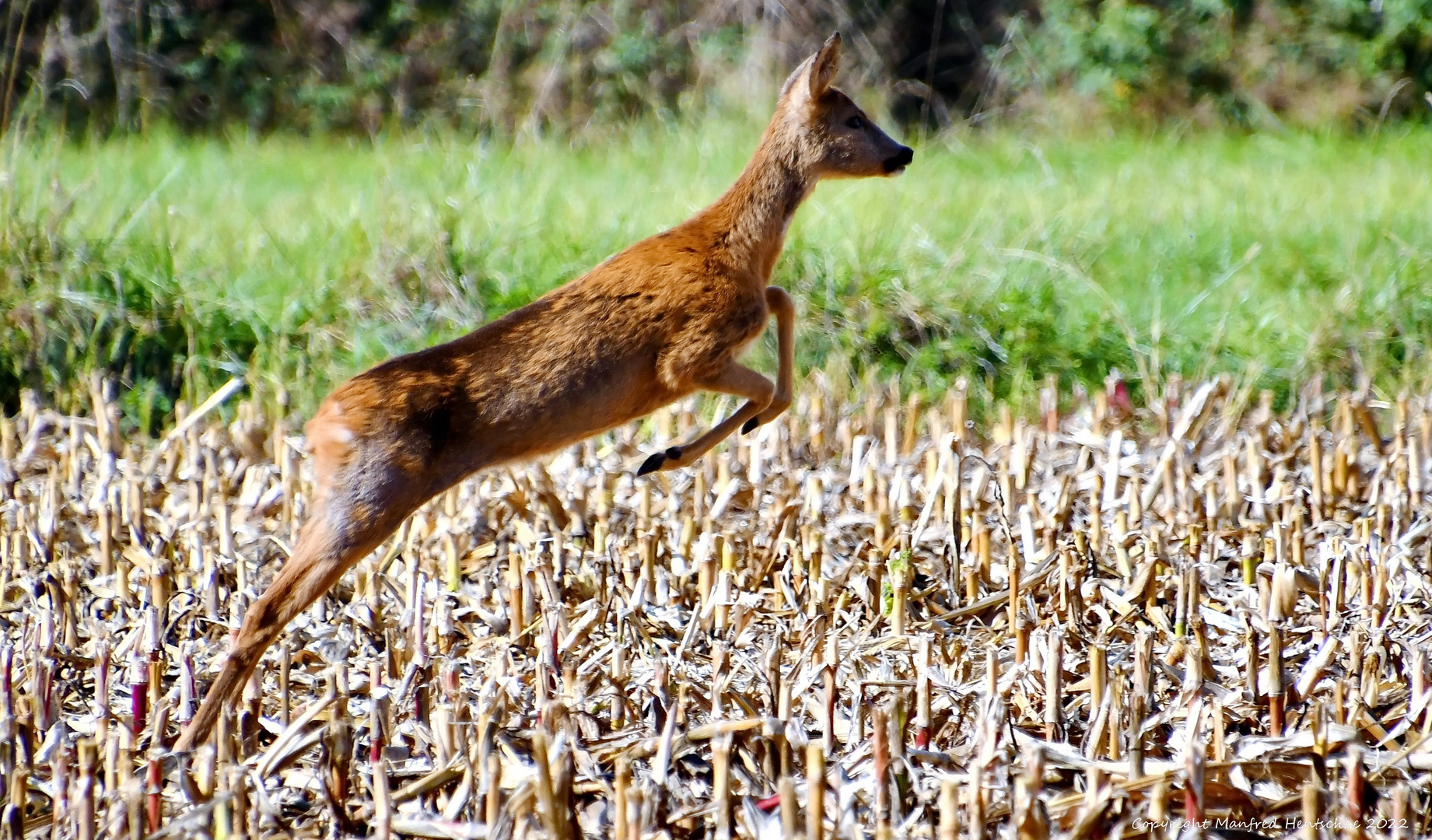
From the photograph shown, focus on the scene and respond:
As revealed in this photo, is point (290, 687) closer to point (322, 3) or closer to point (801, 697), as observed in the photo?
point (801, 697)

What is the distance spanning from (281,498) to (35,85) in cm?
411

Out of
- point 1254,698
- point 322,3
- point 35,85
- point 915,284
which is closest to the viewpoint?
point 1254,698

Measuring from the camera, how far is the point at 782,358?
5.15 metres

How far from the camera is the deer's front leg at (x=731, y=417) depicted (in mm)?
4855

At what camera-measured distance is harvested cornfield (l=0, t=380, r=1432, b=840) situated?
3.58 meters

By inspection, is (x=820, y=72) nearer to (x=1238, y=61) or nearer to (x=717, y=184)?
(x=717, y=184)

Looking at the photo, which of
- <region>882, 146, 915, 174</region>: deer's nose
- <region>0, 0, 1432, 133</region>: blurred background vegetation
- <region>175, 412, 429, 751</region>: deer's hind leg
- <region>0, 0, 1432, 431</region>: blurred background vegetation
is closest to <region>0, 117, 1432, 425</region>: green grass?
<region>0, 0, 1432, 431</region>: blurred background vegetation

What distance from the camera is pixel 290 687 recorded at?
459 centimetres

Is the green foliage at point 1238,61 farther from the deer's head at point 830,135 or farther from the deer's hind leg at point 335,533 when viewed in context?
the deer's hind leg at point 335,533

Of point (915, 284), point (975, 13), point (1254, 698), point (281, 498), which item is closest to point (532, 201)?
point (915, 284)

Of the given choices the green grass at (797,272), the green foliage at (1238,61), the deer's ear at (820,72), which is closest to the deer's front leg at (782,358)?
the deer's ear at (820,72)

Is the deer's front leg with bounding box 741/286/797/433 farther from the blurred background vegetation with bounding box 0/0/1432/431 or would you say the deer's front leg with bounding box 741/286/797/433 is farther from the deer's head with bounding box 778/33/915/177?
the blurred background vegetation with bounding box 0/0/1432/431

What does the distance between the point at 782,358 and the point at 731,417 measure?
31 centimetres

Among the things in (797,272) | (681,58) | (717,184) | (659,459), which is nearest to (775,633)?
(659,459)
